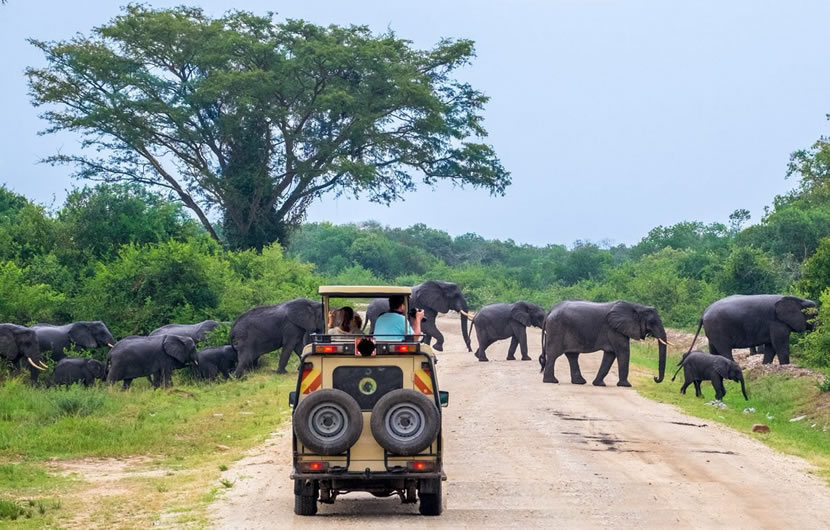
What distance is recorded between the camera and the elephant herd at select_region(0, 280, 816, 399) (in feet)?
90.4

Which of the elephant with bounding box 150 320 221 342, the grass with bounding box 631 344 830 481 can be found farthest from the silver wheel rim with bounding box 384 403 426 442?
the elephant with bounding box 150 320 221 342

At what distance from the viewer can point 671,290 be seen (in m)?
52.4

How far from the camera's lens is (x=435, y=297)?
1508 inches

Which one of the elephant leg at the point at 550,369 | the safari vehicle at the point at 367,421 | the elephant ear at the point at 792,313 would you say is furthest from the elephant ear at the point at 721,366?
the safari vehicle at the point at 367,421

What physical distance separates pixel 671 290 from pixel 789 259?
4996 millimetres

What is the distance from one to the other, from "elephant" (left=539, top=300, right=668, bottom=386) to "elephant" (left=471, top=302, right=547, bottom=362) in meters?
6.08

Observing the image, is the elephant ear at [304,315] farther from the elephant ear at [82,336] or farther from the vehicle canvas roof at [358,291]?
the vehicle canvas roof at [358,291]

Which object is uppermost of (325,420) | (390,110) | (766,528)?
(390,110)

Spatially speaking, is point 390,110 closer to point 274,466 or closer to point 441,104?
point 441,104

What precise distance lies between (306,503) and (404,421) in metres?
1.24

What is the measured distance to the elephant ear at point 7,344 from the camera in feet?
91.5

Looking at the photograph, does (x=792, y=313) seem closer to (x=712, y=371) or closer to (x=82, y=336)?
(x=712, y=371)

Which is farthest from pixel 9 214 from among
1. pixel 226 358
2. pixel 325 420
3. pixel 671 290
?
pixel 325 420

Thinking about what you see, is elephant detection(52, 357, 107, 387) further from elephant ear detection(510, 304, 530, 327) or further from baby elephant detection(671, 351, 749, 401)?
baby elephant detection(671, 351, 749, 401)
